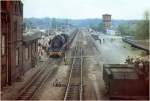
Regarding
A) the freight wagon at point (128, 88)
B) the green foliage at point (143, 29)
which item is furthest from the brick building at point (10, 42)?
the green foliage at point (143, 29)

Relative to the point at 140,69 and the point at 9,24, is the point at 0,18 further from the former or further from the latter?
the point at 140,69

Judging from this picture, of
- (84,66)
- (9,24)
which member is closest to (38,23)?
(84,66)

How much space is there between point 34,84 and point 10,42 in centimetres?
346

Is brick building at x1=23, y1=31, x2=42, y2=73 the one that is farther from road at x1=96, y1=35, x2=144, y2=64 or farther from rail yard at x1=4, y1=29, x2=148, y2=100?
road at x1=96, y1=35, x2=144, y2=64

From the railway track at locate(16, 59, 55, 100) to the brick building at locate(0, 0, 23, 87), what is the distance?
4.56 feet

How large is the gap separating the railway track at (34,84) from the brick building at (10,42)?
1.39 metres

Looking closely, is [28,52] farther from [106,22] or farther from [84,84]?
[106,22]

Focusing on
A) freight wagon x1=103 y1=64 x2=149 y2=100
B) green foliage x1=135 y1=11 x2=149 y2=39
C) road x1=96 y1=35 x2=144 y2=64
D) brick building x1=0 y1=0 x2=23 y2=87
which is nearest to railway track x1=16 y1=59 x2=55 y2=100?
brick building x1=0 y1=0 x2=23 y2=87

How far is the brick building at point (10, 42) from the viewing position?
852 inches

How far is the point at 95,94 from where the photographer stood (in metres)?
20.5

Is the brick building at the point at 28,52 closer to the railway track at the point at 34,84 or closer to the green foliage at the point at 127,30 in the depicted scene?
the railway track at the point at 34,84

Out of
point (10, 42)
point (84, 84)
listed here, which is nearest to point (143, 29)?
point (84, 84)

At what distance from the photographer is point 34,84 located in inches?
942

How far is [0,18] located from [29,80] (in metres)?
6.77
